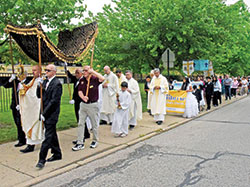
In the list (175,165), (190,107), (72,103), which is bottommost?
(175,165)

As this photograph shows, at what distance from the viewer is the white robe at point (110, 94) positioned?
845cm

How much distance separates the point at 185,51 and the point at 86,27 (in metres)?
7.73

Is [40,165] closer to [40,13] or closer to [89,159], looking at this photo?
[89,159]

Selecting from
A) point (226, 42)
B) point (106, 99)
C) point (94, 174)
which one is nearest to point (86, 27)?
point (106, 99)

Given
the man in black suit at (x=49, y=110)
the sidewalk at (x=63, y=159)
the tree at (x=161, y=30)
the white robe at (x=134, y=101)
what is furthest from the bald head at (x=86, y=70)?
the tree at (x=161, y=30)

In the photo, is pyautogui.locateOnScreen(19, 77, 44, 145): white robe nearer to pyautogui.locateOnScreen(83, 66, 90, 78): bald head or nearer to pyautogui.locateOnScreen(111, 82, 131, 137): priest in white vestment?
pyautogui.locateOnScreen(83, 66, 90, 78): bald head

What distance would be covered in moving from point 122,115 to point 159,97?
7.87 feet

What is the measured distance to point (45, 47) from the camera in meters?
5.55

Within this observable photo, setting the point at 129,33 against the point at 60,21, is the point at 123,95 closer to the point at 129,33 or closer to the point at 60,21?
the point at 60,21

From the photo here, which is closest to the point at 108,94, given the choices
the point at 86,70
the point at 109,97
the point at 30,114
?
the point at 109,97

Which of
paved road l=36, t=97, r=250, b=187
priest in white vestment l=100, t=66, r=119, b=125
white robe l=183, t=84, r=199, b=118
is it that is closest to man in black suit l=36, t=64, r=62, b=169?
paved road l=36, t=97, r=250, b=187

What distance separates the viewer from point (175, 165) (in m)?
4.91

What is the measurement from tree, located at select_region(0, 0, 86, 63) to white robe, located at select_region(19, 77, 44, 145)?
206 centimetres

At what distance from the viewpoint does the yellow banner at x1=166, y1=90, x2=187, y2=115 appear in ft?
35.8
